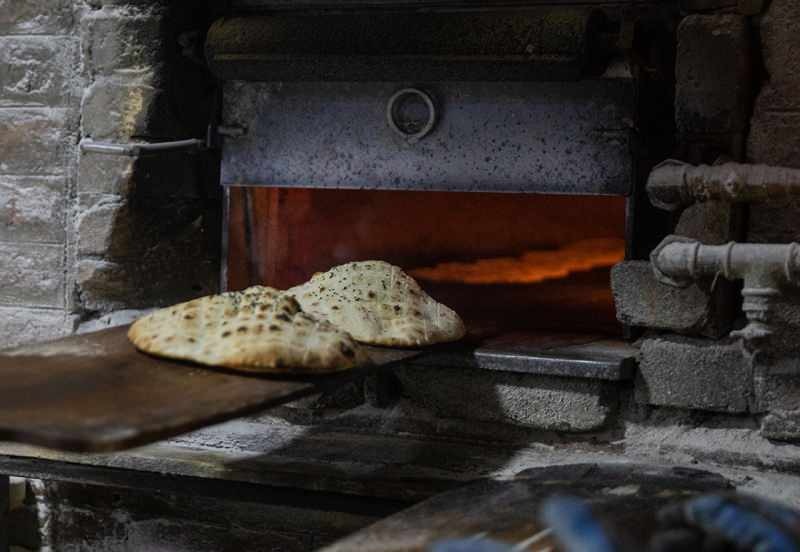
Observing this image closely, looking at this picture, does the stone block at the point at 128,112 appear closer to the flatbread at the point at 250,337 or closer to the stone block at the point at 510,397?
the flatbread at the point at 250,337

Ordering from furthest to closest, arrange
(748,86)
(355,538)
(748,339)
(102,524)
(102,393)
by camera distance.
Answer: (102,524) < (748,86) < (748,339) < (102,393) < (355,538)

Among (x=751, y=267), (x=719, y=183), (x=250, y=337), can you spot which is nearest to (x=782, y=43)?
(x=719, y=183)

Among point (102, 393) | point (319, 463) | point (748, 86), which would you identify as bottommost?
point (319, 463)

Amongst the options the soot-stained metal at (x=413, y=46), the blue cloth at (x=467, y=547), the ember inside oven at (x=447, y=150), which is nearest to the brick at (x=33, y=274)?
the ember inside oven at (x=447, y=150)

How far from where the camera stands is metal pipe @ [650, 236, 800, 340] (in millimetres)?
2314

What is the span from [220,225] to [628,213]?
110 centimetres

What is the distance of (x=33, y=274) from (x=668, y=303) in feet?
5.40

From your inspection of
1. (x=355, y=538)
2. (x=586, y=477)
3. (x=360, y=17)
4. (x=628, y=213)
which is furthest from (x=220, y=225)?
(x=355, y=538)

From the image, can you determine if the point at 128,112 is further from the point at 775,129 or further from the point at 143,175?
the point at 775,129

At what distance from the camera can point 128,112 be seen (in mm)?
3031

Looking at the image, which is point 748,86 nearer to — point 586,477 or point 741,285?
point 741,285

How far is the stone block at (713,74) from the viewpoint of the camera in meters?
2.51

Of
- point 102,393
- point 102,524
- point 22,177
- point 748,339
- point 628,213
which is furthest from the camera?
point 22,177

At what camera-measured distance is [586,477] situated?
237 cm
